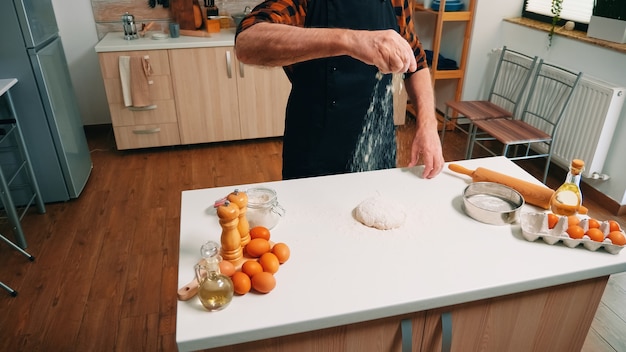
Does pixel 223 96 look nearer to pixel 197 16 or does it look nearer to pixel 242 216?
pixel 197 16

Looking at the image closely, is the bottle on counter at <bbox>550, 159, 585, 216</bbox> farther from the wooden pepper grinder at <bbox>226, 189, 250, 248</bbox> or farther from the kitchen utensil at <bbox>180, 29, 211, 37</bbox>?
the kitchen utensil at <bbox>180, 29, 211, 37</bbox>

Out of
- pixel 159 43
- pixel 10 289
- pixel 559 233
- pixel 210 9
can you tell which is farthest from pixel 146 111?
pixel 559 233

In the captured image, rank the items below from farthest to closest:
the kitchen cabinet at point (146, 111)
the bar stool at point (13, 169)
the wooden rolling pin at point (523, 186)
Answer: the kitchen cabinet at point (146, 111) → the bar stool at point (13, 169) → the wooden rolling pin at point (523, 186)

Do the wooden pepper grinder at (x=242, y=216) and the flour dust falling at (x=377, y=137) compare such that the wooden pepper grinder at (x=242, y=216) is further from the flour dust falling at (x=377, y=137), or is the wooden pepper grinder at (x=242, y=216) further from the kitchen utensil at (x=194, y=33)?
the kitchen utensil at (x=194, y=33)

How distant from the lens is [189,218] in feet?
3.70

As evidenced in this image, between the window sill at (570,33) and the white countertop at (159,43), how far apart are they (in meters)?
2.13

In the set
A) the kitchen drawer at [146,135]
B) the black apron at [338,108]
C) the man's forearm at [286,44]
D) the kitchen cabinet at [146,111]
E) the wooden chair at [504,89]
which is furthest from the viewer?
the kitchen drawer at [146,135]

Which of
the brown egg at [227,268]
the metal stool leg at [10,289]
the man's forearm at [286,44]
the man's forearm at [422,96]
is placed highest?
the man's forearm at [286,44]

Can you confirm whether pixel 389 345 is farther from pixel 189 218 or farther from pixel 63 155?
pixel 63 155

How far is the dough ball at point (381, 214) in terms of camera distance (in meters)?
1.08

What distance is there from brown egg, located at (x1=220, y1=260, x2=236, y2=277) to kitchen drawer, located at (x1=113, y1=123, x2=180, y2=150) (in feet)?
8.78

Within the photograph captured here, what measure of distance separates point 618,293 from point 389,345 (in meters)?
1.66

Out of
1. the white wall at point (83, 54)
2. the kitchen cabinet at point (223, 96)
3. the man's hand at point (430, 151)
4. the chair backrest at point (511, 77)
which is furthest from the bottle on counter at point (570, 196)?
the white wall at point (83, 54)

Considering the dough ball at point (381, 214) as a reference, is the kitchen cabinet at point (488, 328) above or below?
below
